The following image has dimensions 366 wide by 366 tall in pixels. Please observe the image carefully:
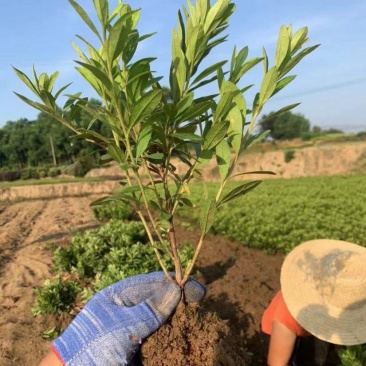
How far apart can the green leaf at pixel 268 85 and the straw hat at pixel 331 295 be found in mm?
1542

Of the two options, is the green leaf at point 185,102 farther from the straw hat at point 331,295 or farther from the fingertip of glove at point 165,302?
the straw hat at point 331,295

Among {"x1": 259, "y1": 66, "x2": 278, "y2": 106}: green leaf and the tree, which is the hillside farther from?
{"x1": 259, "y1": 66, "x2": 278, "y2": 106}: green leaf

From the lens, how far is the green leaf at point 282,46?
1.49 metres

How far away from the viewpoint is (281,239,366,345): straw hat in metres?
2.62

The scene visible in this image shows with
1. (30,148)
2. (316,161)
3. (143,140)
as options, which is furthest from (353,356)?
(30,148)

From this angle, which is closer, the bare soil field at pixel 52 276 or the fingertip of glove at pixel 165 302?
the fingertip of glove at pixel 165 302

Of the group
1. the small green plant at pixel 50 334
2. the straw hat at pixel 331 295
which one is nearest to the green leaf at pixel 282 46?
the straw hat at pixel 331 295

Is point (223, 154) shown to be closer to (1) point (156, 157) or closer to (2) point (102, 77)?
(1) point (156, 157)

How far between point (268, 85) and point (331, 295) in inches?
64.5

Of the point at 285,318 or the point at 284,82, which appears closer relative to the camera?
the point at 284,82

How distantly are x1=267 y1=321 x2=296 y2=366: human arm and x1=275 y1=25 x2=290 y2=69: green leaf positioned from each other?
190 cm

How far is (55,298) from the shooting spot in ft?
13.4

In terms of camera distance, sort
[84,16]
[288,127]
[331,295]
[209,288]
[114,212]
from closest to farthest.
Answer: [84,16], [331,295], [209,288], [114,212], [288,127]

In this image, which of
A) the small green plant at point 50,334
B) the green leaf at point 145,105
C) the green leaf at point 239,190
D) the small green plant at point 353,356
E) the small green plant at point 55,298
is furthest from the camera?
the small green plant at point 55,298
